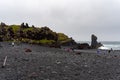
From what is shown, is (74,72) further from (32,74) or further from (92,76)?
(32,74)

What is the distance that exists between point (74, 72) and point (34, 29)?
46.1 metres

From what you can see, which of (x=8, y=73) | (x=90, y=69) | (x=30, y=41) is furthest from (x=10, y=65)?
(x=30, y=41)

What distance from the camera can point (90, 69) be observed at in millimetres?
26109

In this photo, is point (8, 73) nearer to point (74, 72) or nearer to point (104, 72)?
point (74, 72)

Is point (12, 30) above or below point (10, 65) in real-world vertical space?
above

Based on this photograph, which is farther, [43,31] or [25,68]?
[43,31]

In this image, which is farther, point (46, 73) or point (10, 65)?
point (10, 65)

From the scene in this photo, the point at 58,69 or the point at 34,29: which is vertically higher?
the point at 34,29

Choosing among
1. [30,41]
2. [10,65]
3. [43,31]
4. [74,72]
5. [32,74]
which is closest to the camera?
[32,74]

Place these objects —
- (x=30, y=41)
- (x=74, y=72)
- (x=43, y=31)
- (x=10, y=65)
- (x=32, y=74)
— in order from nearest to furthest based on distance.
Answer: (x=32, y=74)
(x=74, y=72)
(x=10, y=65)
(x=30, y=41)
(x=43, y=31)

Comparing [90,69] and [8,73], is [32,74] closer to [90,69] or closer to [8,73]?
[8,73]

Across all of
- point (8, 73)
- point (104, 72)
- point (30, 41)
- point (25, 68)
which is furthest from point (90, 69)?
point (30, 41)

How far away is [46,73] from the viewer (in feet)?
75.3

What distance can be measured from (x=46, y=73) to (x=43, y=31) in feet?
151
